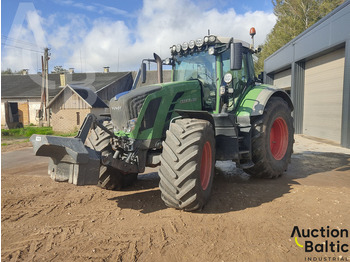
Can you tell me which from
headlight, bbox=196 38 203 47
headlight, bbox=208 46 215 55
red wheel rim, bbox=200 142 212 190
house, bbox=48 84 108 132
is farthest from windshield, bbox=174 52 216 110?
house, bbox=48 84 108 132

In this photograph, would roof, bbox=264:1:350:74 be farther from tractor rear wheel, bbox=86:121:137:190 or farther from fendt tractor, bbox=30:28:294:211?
tractor rear wheel, bbox=86:121:137:190

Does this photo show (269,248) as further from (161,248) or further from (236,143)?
(236,143)

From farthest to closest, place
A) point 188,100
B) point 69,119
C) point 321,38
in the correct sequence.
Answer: point 69,119 < point 321,38 < point 188,100

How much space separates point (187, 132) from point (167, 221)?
1.26 meters

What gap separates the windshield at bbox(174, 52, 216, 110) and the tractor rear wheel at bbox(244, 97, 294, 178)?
1.06 m

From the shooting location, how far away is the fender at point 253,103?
17.4ft

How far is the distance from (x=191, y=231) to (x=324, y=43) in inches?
454

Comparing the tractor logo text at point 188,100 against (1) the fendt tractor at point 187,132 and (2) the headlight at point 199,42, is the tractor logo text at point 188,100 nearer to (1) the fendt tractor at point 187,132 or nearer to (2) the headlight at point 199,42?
(1) the fendt tractor at point 187,132

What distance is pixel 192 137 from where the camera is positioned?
12.7 feet

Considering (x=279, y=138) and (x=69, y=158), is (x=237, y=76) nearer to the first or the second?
(x=279, y=138)

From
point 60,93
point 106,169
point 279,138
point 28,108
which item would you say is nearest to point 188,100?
point 106,169

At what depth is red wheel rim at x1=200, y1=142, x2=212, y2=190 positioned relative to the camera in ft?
14.1

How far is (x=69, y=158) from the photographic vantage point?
138 inches

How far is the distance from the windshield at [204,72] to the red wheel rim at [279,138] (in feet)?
6.29
